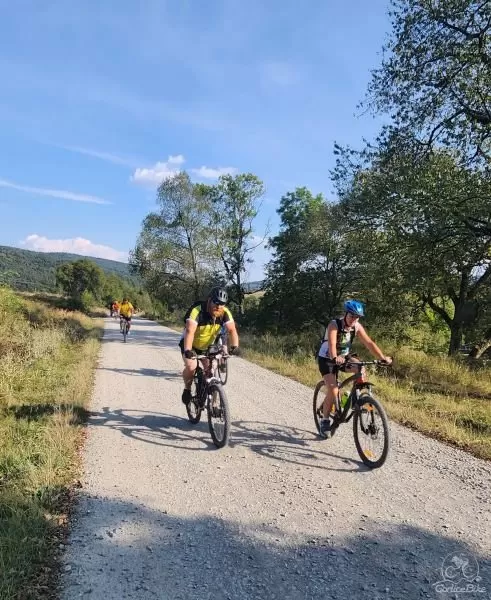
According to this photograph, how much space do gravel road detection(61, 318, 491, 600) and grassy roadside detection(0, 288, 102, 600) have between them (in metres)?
0.20

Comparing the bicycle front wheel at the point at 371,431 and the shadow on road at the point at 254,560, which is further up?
the bicycle front wheel at the point at 371,431

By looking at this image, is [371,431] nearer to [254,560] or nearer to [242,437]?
[242,437]

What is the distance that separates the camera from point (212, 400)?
19.6 ft

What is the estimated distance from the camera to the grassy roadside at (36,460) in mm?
3055

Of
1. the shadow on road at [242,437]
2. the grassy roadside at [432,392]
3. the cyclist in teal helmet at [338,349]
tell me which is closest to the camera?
the shadow on road at [242,437]

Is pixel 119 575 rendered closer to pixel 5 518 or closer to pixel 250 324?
pixel 5 518

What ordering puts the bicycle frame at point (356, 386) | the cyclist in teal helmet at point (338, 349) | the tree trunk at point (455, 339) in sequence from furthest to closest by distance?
the tree trunk at point (455, 339), the cyclist in teal helmet at point (338, 349), the bicycle frame at point (356, 386)

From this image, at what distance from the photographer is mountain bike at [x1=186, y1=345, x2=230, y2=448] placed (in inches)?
222

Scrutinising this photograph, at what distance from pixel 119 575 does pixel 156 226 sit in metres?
32.7

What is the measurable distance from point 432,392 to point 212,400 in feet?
23.9

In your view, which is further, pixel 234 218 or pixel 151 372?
pixel 234 218

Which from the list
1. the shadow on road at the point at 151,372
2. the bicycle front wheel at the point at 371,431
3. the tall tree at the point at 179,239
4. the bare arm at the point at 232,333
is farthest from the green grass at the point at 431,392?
the tall tree at the point at 179,239

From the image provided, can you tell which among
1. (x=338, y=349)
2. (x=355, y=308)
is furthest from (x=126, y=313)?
(x=355, y=308)

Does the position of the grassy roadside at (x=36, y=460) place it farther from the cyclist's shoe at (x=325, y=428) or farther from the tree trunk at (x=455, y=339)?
the tree trunk at (x=455, y=339)
